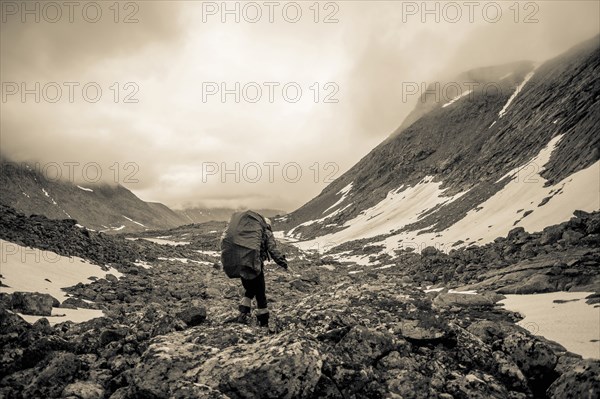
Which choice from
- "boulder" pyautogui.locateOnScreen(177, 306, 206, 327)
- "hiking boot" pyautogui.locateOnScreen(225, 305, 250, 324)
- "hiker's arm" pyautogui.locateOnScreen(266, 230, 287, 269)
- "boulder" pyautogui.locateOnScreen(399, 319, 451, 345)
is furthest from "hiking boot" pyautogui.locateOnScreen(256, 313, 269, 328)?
"boulder" pyautogui.locateOnScreen(399, 319, 451, 345)

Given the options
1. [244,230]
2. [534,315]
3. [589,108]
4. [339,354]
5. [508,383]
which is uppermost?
[589,108]

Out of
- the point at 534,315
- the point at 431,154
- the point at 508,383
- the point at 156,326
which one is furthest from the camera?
the point at 431,154

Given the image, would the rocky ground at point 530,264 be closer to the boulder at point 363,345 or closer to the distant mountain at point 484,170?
the distant mountain at point 484,170

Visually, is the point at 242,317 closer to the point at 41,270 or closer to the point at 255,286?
the point at 255,286

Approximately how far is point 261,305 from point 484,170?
70.4m

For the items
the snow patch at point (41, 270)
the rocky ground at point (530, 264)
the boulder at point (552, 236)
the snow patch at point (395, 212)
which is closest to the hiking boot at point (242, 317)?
the snow patch at point (41, 270)

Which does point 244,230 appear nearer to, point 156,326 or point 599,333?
point 156,326

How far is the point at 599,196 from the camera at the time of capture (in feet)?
94.7

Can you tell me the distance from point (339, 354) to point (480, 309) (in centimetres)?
1099

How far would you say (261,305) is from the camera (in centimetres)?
696

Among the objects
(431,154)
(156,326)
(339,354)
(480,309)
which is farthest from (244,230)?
(431,154)

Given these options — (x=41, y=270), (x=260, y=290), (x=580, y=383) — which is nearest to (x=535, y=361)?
(x=580, y=383)

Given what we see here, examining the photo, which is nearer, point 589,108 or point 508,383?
point 508,383

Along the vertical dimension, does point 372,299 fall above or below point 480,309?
above
